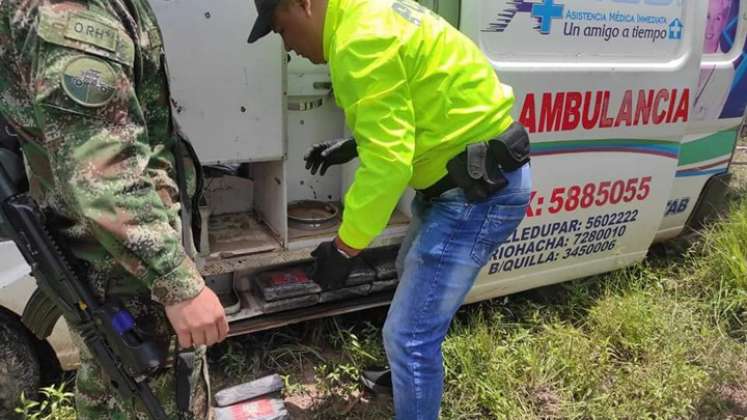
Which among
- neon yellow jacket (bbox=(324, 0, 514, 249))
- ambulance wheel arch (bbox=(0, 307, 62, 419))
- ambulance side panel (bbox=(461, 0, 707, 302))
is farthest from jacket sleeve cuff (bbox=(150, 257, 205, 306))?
ambulance side panel (bbox=(461, 0, 707, 302))

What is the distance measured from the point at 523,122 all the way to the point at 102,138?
67.5 inches

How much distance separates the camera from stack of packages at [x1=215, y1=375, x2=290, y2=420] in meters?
2.15

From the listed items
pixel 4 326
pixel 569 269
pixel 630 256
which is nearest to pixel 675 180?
pixel 630 256

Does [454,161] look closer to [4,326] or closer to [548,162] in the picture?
[548,162]

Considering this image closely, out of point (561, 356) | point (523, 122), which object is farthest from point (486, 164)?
point (561, 356)

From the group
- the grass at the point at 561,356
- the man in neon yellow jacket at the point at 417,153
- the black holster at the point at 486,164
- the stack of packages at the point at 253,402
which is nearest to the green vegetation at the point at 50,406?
the grass at the point at 561,356

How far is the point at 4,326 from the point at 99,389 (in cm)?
73

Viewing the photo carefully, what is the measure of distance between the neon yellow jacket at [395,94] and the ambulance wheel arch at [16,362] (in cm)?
119

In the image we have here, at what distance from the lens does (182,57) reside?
196cm

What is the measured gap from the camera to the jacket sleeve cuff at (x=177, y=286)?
117 centimetres

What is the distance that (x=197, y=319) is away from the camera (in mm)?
1208

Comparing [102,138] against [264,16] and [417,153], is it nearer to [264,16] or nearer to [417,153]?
[264,16]

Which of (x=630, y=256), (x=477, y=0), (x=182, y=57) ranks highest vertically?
(x=477, y=0)

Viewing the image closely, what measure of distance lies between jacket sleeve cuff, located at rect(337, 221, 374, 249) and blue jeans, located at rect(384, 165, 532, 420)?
0.95 feet
